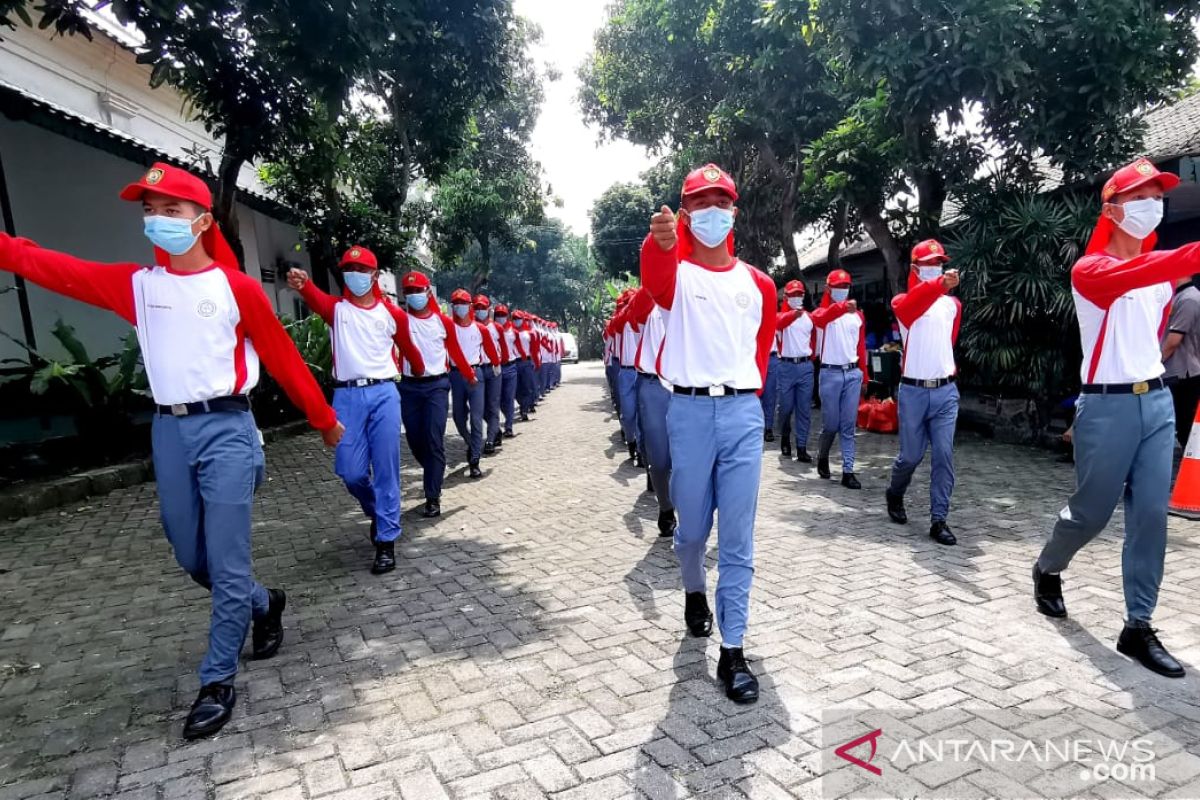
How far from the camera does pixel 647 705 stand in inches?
123

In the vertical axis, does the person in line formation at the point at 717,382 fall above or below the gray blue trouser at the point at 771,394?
above

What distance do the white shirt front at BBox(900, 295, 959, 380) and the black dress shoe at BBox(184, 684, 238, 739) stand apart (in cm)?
487

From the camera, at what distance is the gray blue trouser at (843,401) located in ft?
24.3

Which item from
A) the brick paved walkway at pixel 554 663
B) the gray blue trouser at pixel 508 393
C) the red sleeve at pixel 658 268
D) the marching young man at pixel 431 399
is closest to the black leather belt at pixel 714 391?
the red sleeve at pixel 658 268

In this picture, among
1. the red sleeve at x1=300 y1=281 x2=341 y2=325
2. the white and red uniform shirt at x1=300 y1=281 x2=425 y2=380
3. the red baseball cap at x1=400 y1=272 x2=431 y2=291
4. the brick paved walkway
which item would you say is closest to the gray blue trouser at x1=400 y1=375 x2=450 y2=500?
the brick paved walkway

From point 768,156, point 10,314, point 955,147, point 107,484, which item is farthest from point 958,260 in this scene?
point 10,314

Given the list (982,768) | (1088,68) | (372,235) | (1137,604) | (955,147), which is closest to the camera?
(982,768)

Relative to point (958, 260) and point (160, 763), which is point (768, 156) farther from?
point (160, 763)

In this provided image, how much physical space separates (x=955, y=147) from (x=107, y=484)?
11599 millimetres

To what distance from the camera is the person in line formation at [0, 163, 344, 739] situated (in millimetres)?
3129

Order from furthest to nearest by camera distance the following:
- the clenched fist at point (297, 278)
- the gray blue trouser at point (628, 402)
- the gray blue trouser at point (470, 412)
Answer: the gray blue trouser at point (470, 412)
the gray blue trouser at point (628, 402)
the clenched fist at point (297, 278)

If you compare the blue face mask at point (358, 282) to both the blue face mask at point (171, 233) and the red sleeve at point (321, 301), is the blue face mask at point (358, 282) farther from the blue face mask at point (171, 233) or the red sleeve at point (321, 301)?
the blue face mask at point (171, 233)

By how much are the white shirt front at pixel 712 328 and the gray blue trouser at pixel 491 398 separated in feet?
23.8

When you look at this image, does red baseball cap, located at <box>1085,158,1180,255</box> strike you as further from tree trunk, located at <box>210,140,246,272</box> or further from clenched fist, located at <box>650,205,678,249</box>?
tree trunk, located at <box>210,140,246,272</box>
